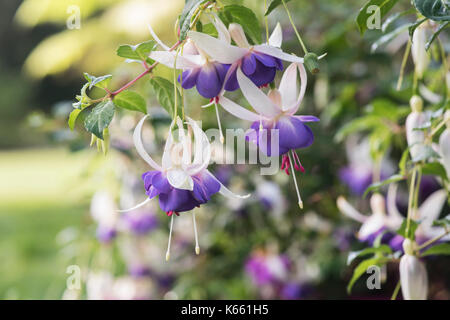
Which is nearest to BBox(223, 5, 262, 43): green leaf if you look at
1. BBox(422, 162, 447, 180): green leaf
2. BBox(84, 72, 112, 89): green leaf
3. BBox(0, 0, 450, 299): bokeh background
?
BBox(84, 72, 112, 89): green leaf

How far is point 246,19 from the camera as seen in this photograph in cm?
48

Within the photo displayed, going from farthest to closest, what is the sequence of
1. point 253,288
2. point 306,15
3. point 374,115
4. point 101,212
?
point 253,288, point 306,15, point 101,212, point 374,115

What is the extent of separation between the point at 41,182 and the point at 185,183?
516cm

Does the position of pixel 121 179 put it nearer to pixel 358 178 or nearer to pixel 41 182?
pixel 358 178

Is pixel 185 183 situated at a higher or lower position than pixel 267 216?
lower

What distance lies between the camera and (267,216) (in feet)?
4.49

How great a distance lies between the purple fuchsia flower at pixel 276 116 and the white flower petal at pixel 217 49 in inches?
0.6

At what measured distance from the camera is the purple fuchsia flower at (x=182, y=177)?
1.46ft

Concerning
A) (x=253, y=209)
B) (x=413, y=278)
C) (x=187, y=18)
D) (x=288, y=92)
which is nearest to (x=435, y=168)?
(x=413, y=278)

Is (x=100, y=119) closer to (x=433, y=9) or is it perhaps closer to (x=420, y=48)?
(x=433, y=9)

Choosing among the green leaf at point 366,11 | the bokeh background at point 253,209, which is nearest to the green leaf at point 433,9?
the green leaf at point 366,11

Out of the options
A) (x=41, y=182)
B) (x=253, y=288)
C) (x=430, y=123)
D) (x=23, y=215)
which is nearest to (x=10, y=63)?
(x=41, y=182)

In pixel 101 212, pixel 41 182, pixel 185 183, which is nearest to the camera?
pixel 185 183
